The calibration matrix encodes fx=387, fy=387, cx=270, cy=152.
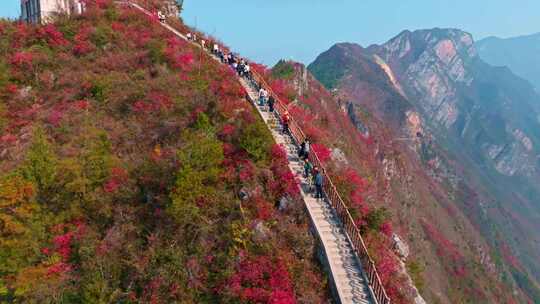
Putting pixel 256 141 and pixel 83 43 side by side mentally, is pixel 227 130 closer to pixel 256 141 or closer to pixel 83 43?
pixel 256 141

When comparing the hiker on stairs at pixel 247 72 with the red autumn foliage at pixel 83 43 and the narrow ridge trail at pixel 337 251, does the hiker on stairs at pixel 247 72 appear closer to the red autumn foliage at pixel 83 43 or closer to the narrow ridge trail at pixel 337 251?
the narrow ridge trail at pixel 337 251

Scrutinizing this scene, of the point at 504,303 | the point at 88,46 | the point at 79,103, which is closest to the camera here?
the point at 79,103

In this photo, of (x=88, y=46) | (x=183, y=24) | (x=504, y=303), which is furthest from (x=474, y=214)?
(x=88, y=46)

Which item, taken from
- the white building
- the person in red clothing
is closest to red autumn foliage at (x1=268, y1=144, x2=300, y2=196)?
the person in red clothing

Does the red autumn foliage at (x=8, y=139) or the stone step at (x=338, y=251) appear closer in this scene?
the stone step at (x=338, y=251)

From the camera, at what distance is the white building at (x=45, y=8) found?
3625 centimetres

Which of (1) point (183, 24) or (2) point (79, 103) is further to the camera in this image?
(1) point (183, 24)

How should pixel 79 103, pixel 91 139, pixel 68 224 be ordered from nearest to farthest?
pixel 68 224, pixel 91 139, pixel 79 103

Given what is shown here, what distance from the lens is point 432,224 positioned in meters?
105

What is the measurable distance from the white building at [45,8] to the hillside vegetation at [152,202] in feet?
43.1

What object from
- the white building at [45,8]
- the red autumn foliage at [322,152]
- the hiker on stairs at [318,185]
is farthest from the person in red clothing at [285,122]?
the white building at [45,8]

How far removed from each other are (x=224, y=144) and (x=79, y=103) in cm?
1392

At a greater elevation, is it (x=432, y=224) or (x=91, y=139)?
(x=91, y=139)

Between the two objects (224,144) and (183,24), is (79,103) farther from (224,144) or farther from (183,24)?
(183,24)
